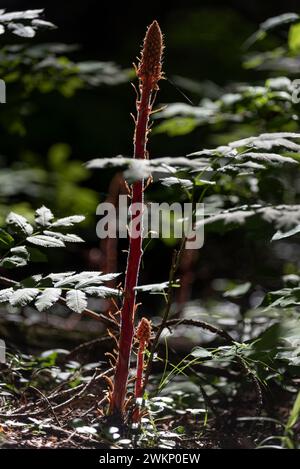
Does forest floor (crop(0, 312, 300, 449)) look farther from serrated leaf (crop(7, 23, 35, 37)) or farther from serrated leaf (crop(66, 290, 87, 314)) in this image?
serrated leaf (crop(7, 23, 35, 37))

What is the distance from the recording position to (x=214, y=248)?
351cm

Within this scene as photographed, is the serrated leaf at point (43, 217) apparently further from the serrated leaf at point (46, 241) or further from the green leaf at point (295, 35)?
the green leaf at point (295, 35)

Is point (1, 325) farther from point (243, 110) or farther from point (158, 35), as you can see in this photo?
point (158, 35)

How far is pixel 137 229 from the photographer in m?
1.21

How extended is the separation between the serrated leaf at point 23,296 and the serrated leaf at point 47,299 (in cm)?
2

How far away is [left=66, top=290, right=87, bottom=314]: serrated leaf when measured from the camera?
1.10m

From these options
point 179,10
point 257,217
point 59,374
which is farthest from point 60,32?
point 257,217

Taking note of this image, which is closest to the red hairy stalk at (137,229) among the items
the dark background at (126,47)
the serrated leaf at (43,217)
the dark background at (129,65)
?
the serrated leaf at (43,217)

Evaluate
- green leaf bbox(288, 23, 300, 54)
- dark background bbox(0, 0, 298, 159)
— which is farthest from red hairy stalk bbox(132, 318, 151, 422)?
dark background bbox(0, 0, 298, 159)

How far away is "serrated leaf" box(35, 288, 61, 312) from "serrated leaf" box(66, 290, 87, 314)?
22mm

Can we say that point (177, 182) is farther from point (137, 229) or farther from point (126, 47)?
point (126, 47)

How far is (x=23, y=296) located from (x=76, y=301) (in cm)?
9

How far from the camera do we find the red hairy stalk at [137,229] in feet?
3.90
